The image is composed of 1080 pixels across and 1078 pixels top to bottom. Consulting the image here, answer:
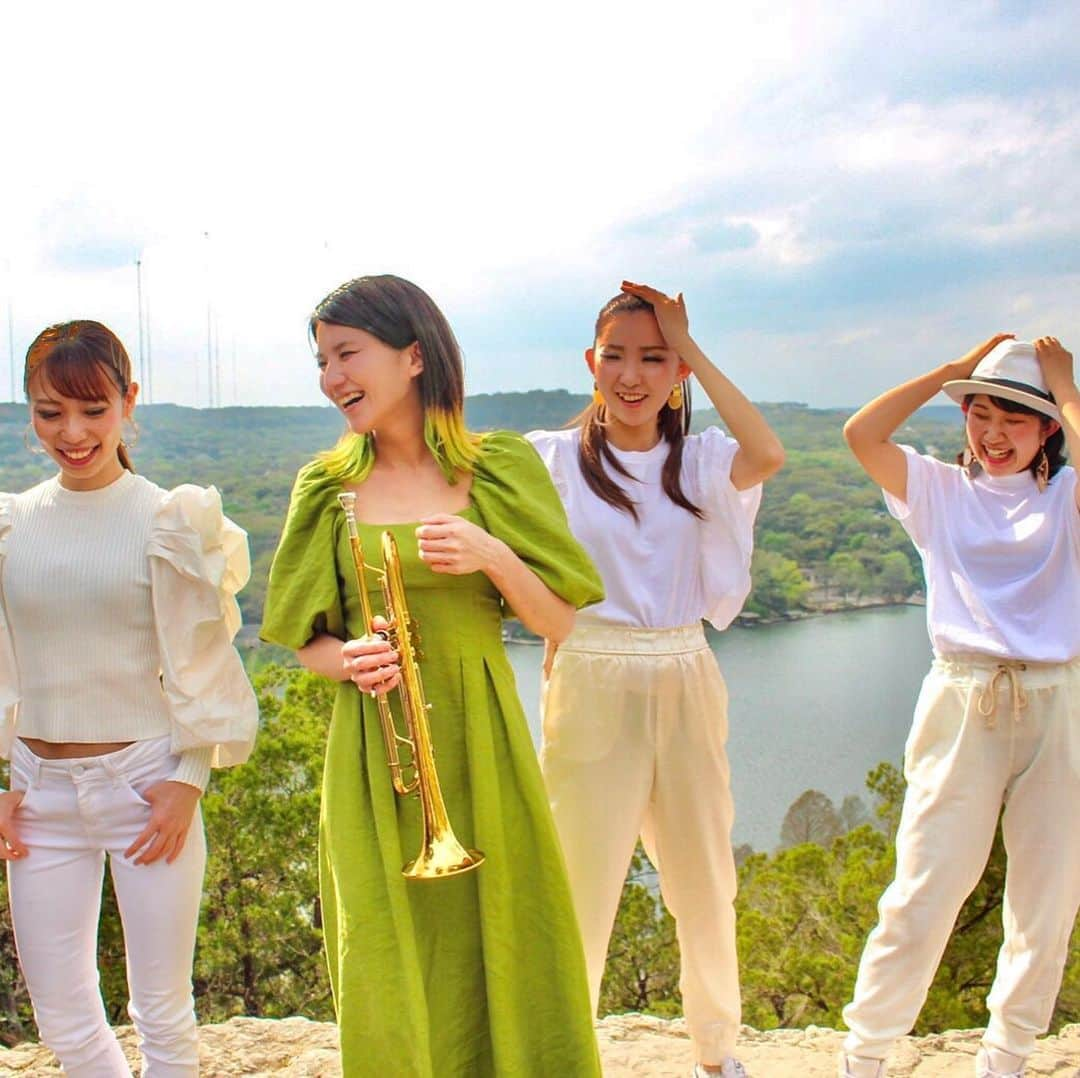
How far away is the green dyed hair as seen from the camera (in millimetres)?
2424

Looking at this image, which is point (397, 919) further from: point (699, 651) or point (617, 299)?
point (617, 299)

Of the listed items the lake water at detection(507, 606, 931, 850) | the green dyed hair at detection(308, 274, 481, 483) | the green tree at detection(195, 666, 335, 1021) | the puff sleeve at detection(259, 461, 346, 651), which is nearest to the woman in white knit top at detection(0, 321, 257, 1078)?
the puff sleeve at detection(259, 461, 346, 651)

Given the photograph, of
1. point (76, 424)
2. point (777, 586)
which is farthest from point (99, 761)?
point (777, 586)

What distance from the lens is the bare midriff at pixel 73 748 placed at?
2.56 m

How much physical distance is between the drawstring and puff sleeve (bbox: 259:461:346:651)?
1.64 m

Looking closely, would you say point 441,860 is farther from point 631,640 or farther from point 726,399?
point 726,399

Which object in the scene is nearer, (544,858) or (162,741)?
(544,858)

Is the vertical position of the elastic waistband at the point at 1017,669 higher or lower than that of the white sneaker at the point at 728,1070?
higher

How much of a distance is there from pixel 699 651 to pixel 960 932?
12.8 feet

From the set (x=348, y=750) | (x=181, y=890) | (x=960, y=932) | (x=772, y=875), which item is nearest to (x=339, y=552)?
(x=348, y=750)

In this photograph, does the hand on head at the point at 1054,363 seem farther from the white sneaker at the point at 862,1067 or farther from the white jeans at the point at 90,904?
the white jeans at the point at 90,904

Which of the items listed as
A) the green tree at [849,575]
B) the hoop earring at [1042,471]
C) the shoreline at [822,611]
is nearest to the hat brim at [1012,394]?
the hoop earring at [1042,471]

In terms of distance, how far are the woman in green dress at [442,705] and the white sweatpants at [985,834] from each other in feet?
3.55

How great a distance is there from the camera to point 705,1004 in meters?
3.14
